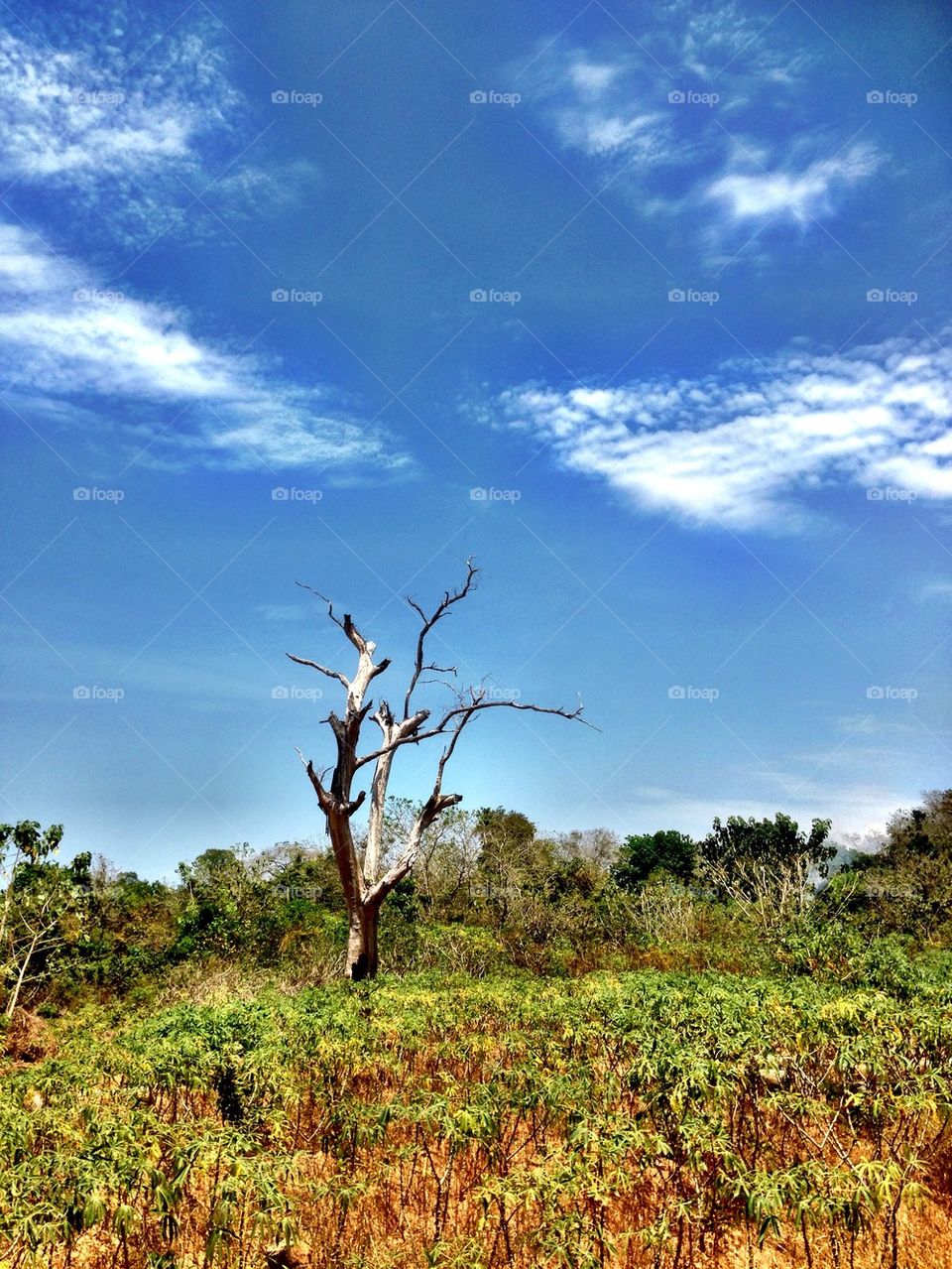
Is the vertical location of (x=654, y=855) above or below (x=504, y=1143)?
above

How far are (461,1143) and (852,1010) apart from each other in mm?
3095

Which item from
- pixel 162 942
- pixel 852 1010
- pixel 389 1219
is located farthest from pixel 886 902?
pixel 389 1219

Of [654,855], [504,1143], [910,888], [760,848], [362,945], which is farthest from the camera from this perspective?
[654,855]

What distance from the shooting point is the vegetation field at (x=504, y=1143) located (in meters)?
4.10

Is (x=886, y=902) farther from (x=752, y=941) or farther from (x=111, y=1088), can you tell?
(x=111, y=1088)

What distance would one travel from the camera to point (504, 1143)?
6137mm

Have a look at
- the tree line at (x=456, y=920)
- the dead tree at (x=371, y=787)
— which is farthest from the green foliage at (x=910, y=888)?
the dead tree at (x=371, y=787)

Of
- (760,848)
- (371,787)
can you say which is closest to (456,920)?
(371,787)

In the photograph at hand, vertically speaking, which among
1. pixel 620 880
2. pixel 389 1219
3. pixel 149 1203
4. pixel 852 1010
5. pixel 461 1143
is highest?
pixel 620 880

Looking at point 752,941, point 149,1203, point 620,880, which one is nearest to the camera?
point 149,1203

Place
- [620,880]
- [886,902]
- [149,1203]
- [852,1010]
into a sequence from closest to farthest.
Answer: [149,1203]
[852,1010]
[886,902]
[620,880]

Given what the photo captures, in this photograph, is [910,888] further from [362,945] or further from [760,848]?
[362,945]

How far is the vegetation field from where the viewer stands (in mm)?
4102

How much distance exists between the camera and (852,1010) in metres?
5.89
